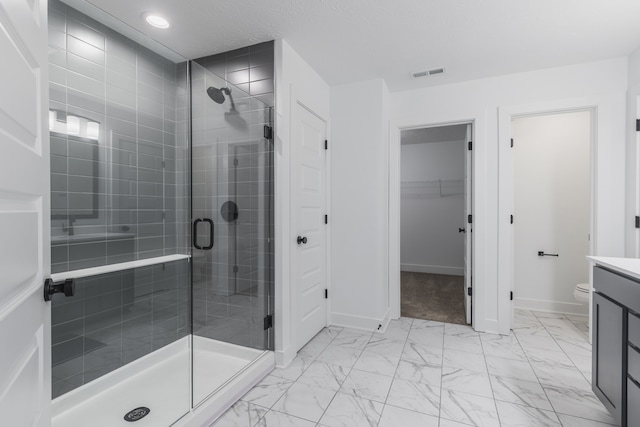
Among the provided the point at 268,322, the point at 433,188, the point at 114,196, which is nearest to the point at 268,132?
the point at 114,196

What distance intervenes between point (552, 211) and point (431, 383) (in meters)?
2.58

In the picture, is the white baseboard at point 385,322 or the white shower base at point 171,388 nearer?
the white shower base at point 171,388

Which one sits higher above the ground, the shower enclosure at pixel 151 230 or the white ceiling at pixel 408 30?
the white ceiling at pixel 408 30

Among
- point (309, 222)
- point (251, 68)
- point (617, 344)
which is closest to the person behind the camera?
point (617, 344)

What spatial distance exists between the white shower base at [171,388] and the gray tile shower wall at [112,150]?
780 mm

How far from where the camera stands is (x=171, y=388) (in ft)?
6.52

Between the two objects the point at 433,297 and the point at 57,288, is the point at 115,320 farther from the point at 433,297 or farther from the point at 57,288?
the point at 433,297

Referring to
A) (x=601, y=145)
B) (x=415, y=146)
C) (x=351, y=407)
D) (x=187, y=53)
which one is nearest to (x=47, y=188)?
(x=351, y=407)

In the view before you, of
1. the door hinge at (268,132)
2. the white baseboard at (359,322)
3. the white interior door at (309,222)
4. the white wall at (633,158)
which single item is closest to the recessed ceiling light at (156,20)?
the door hinge at (268,132)

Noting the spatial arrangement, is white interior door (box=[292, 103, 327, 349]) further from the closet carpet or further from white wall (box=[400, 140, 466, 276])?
white wall (box=[400, 140, 466, 276])

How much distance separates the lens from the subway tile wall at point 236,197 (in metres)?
2.15

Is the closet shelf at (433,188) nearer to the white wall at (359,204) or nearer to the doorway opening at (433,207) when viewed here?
the doorway opening at (433,207)

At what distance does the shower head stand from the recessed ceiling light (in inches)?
20.5

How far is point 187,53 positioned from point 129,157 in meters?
1.05
